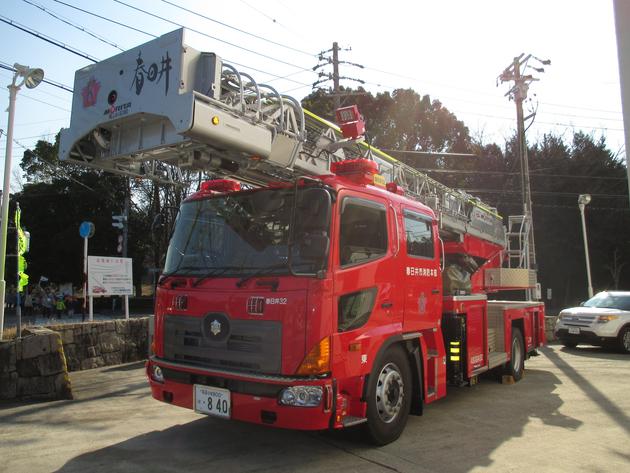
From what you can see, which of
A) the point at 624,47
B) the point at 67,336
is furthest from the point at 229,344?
the point at 67,336

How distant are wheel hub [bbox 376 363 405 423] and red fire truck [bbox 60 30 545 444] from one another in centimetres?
2

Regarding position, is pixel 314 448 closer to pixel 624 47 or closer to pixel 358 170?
pixel 358 170

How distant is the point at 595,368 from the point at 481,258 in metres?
3.44

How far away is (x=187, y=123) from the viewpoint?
168 inches

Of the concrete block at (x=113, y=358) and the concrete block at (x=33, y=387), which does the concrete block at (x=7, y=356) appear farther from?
the concrete block at (x=113, y=358)

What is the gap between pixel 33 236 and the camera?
33438 millimetres

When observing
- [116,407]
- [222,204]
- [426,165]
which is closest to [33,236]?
[426,165]

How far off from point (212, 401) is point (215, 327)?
0.66 metres

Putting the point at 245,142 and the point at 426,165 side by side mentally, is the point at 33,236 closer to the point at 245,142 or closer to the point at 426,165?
the point at 426,165

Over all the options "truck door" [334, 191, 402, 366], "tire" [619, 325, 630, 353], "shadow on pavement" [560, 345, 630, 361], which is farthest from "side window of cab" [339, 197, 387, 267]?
"tire" [619, 325, 630, 353]

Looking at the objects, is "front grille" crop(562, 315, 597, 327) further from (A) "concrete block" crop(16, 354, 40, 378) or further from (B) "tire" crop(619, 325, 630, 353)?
(A) "concrete block" crop(16, 354, 40, 378)

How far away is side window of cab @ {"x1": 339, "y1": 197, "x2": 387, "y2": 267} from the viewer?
4668mm

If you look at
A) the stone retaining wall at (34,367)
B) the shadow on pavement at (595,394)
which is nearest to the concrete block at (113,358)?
the stone retaining wall at (34,367)

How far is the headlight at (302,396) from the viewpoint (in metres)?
4.14
